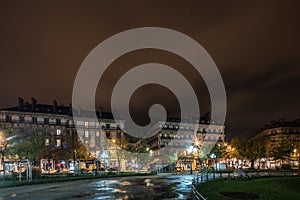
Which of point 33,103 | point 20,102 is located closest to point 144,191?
point 33,103

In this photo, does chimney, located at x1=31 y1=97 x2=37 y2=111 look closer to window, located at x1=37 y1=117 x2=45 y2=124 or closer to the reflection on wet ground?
window, located at x1=37 y1=117 x2=45 y2=124

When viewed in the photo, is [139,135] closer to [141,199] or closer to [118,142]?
[118,142]

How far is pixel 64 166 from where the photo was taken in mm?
86062

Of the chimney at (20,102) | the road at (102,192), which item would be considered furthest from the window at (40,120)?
the road at (102,192)

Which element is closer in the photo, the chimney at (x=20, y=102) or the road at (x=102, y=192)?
the road at (x=102, y=192)

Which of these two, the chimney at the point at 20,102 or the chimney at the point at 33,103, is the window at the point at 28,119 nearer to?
the chimney at the point at 33,103

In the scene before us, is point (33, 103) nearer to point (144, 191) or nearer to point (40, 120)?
point (40, 120)

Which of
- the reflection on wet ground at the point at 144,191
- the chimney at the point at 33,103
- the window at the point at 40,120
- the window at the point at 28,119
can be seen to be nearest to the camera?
the reflection on wet ground at the point at 144,191

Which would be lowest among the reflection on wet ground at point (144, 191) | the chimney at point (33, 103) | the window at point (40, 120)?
the reflection on wet ground at point (144, 191)

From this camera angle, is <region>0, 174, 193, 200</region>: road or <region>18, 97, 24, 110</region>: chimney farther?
<region>18, 97, 24, 110</region>: chimney

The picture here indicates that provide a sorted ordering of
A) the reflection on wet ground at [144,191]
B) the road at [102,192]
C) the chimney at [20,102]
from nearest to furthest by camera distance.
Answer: the reflection on wet ground at [144,191]
the road at [102,192]
the chimney at [20,102]

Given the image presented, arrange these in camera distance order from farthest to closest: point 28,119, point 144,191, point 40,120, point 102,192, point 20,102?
point 40,120 → point 20,102 → point 28,119 → point 144,191 → point 102,192

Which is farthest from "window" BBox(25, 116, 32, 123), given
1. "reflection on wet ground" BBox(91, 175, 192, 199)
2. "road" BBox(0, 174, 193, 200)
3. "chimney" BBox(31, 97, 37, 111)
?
"reflection on wet ground" BBox(91, 175, 192, 199)

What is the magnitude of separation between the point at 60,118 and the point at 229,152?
5470cm
